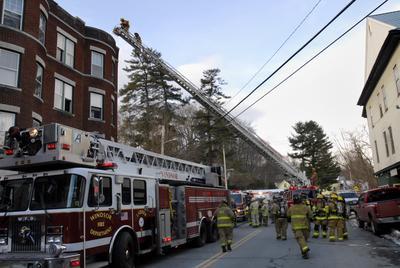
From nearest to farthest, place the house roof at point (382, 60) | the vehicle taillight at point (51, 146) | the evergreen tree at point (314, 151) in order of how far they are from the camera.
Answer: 1. the vehicle taillight at point (51, 146)
2. the house roof at point (382, 60)
3. the evergreen tree at point (314, 151)

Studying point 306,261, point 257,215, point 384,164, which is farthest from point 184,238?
point 384,164

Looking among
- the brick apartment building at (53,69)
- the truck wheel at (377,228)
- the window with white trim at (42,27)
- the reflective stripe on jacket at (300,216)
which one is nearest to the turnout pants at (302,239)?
the reflective stripe on jacket at (300,216)

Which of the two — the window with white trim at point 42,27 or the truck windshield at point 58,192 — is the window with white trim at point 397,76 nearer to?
the window with white trim at point 42,27

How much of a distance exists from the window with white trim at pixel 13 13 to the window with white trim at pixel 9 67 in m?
1.33

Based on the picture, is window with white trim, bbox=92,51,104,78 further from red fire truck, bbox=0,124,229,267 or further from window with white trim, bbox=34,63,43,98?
red fire truck, bbox=0,124,229,267

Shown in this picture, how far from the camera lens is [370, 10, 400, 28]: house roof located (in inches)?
913

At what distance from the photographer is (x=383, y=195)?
52.2 feet

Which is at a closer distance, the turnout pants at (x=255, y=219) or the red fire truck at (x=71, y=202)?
the red fire truck at (x=71, y=202)

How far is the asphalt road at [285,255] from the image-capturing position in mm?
10141

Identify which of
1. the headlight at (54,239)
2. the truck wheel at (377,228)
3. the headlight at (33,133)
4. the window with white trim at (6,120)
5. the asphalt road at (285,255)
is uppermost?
the window with white trim at (6,120)

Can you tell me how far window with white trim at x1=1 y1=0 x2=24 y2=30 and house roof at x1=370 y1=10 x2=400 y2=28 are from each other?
61.4ft

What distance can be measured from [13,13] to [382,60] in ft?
61.7

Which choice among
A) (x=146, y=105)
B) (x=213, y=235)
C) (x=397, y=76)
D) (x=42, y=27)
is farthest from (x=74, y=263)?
(x=146, y=105)

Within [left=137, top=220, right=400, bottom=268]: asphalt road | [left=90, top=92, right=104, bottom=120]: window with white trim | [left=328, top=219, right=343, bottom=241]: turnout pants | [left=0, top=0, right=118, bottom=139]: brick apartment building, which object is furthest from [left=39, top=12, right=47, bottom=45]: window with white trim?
[left=328, top=219, right=343, bottom=241]: turnout pants
